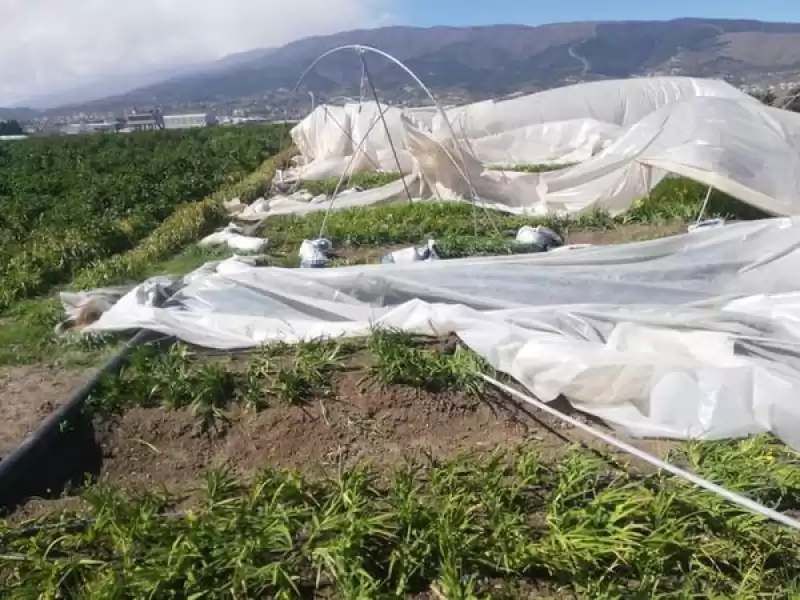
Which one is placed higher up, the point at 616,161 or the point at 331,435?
the point at 616,161

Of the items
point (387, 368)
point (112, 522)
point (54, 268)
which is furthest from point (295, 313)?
point (54, 268)

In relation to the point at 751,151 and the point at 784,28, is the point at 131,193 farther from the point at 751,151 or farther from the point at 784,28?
the point at 784,28

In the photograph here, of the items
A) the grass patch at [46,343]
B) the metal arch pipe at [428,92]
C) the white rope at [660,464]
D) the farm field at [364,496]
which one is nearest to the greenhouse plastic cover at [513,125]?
the metal arch pipe at [428,92]

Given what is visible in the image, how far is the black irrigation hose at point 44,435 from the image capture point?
3.46m

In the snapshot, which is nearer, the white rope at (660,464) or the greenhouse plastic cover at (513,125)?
the white rope at (660,464)

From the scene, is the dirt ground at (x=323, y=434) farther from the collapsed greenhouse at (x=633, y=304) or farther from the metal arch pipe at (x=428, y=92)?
the metal arch pipe at (x=428, y=92)

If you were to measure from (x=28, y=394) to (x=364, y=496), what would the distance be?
7.78 feet

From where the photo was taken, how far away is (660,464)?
122 inches

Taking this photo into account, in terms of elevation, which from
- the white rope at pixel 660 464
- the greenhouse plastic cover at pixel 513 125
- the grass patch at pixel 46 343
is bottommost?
the white rope at pixel 660 464

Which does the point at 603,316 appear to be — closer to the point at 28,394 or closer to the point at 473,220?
the point at 28,394

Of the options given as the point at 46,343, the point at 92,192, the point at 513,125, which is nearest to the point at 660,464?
the point at 46,343

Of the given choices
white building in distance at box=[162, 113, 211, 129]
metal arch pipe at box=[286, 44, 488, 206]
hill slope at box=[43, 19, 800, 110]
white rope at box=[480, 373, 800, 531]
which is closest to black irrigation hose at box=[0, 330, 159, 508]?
white rope at box=[480, 373, 800, 531]

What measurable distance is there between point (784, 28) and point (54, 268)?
14905 centimetres

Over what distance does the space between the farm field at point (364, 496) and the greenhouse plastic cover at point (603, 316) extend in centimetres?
16
